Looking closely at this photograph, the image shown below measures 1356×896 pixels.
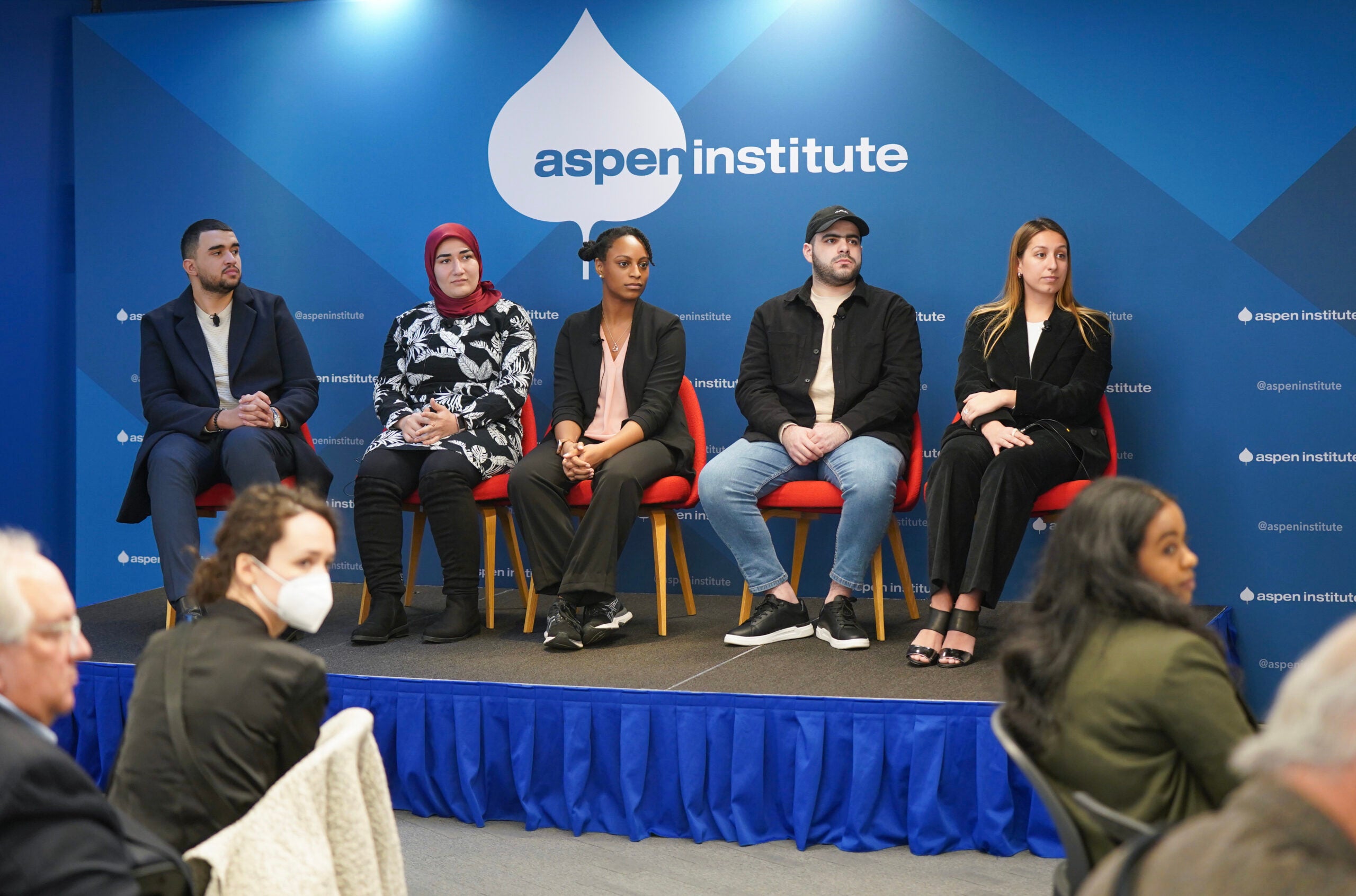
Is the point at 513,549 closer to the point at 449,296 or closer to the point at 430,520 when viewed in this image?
the point at 430,520

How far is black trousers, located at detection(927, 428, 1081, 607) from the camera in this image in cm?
348

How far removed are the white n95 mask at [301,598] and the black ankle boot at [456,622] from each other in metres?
1.87

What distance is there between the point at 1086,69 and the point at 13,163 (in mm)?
4396

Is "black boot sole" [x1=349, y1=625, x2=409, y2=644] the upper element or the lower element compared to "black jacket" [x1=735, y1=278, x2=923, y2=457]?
lower

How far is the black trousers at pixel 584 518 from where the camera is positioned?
3770 millimetres

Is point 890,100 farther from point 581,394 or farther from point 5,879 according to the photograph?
point 5,879

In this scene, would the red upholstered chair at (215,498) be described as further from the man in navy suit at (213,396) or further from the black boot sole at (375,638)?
the black boot sole at (375,638)

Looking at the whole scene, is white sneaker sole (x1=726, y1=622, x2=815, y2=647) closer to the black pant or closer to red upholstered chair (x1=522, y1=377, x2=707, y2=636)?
red upholstered chair (x1=522, y1=377, x2=707, y2=636)

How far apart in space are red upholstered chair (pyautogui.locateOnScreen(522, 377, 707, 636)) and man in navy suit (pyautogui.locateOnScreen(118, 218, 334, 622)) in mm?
873

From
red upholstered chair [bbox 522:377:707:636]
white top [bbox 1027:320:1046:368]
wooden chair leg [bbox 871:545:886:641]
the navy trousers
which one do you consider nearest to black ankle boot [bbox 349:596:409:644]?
red upholstered chair [bbox 522:377:707:636]

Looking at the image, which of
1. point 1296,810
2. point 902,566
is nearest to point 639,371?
point 902,566

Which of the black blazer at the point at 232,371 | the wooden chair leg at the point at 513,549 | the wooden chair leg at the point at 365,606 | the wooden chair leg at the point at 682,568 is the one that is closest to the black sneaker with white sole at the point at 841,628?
the wooden chair leg at the point at 682,568

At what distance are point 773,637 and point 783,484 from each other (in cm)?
50

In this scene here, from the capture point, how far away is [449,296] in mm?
4328
